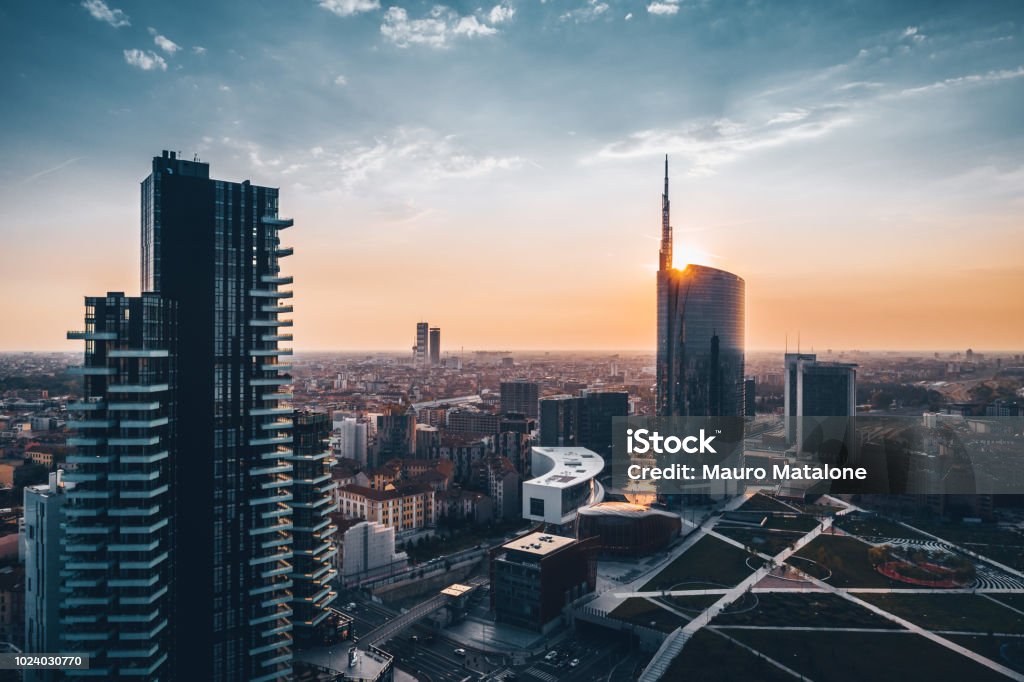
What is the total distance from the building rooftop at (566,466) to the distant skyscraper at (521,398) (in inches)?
1032

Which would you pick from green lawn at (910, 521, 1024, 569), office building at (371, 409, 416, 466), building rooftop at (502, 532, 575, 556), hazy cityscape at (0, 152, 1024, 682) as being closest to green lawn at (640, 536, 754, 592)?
hazy cityscape at (0, 152, 1024, 682)

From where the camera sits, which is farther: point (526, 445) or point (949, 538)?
point (526, 445)

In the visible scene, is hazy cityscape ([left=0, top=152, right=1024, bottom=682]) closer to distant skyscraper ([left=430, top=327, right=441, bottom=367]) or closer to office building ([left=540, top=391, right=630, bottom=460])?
office building ([left=540, top=391, right=630, bottom=460])

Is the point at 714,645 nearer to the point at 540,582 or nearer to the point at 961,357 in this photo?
the point at 540,582

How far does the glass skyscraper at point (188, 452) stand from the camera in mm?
25266

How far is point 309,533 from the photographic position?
111ft

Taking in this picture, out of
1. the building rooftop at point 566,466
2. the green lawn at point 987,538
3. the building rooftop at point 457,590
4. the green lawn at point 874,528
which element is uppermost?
the building rooftop at point 566,466

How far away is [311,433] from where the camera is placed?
35250 mm

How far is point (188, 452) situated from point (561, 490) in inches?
1442

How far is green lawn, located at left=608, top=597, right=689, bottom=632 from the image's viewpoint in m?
40.8

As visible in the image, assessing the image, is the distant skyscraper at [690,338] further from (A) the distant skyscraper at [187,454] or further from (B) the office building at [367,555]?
(A) the distant skyscraper at [187,454]

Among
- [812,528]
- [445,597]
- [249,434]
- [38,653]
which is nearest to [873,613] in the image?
[812,528]

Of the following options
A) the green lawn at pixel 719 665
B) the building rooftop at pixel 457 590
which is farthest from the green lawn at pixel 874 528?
the building rooftop at pixel 457 590

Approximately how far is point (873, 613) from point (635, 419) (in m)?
44.9
